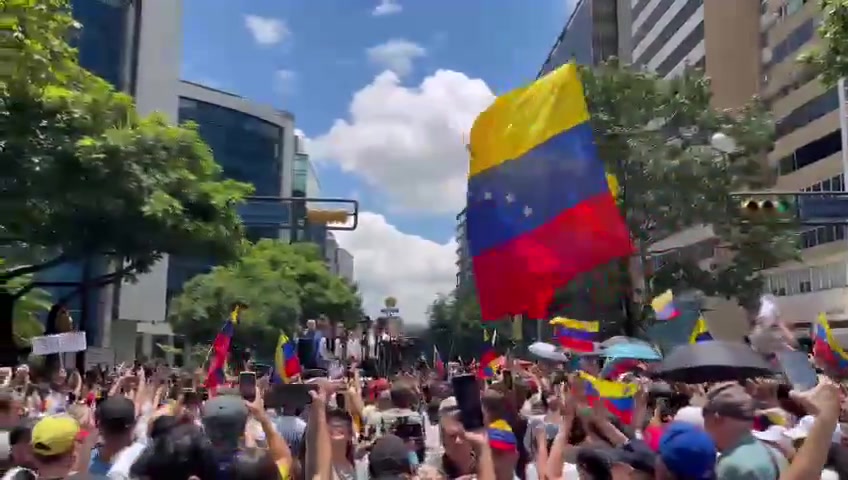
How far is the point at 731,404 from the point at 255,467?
1.94 metres

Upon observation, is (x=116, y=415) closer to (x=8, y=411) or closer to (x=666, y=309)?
(x=8, y=411)

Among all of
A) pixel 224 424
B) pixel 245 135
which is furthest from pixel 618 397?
pixel 245 135

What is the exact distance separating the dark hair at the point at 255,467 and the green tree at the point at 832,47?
10965 millimetres

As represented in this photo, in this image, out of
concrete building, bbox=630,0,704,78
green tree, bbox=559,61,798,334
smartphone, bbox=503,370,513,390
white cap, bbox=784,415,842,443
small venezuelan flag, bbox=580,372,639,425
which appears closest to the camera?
white cap, bbox=784,415,842,443

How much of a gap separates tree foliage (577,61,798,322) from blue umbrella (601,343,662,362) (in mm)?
14744

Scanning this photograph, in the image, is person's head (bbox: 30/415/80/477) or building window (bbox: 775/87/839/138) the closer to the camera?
person's head (bbox: 30/415/80/477)

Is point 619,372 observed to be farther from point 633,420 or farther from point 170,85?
point 170,85

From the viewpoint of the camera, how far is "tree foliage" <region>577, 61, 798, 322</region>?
2530 centimetres

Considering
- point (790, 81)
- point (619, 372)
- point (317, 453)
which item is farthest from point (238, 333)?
point (317, 453)

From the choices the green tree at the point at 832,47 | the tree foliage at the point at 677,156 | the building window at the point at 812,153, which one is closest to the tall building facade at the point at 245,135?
the building window at the point at 812,153

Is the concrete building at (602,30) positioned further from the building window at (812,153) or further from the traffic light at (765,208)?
the traffic light at (765,208)

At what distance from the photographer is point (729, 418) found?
3.91 meters

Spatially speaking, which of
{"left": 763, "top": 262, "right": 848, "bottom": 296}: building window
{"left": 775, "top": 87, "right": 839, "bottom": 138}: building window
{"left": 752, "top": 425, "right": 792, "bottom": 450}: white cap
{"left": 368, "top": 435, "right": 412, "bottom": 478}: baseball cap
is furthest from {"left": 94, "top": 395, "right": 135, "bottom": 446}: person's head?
{"left": 775, "top": 87, "right": 839, "bottom": 138}: building window

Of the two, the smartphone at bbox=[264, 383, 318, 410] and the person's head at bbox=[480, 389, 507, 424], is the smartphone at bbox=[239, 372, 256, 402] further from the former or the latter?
the person's head at bbox=[480, 389, 507, 424]
